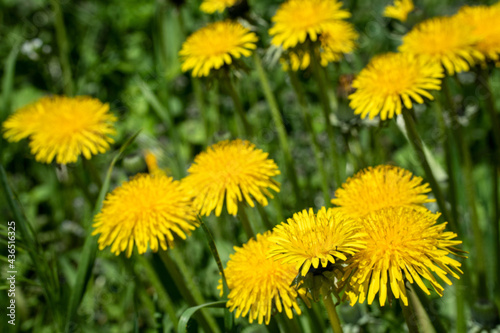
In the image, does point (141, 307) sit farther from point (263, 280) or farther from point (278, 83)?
point (278, 83)

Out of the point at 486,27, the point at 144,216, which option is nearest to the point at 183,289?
the point at 144,216

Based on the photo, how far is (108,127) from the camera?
146cm

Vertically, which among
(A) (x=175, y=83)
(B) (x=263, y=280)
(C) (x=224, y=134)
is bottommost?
(B) (x=263, y=280)

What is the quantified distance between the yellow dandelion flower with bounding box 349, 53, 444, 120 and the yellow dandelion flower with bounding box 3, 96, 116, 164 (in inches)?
25.9

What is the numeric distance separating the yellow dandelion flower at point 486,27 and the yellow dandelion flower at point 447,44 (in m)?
0.03

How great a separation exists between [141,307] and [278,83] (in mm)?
1397

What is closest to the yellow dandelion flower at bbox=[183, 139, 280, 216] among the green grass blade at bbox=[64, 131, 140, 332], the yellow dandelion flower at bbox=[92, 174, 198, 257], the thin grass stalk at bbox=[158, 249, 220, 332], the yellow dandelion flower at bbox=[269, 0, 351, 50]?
the yellow dandelion flower at bbox=[92, 174, 198, 257]

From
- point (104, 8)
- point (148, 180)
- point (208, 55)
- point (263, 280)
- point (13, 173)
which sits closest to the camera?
point (263, 280)

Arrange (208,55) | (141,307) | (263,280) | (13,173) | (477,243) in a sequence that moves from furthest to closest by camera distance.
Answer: (13,173) < (141,307) < (477,243) < (208,55) < (263,280)

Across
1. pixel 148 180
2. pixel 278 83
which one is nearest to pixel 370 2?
pixel 278 83

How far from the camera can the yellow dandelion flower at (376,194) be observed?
0.95 metres

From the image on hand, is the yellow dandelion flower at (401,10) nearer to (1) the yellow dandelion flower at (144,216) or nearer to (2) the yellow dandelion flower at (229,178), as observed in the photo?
(2) the yellow dandelion flower at (229,178)

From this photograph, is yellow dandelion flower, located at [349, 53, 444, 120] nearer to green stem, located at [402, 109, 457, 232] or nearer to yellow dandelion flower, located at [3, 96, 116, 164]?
green stem, located at [402, 109, 457, 232]

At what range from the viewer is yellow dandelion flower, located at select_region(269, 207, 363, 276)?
765 mm
